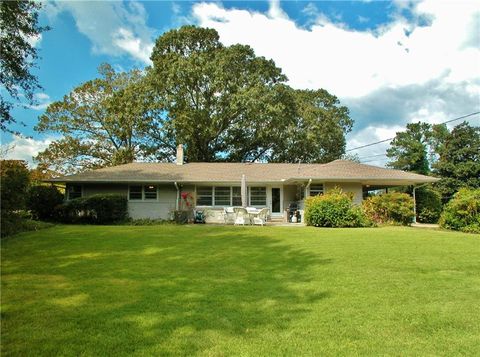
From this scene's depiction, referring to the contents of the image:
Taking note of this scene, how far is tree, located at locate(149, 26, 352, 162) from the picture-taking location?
106ft

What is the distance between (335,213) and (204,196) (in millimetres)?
9616

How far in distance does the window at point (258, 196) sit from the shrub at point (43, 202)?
11787mm

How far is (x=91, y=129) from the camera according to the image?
37.9m

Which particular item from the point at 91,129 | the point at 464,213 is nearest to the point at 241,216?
the point at 464,213

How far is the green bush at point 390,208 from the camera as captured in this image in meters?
18.7

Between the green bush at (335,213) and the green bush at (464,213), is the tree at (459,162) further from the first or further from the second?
the green bush at (335,213)

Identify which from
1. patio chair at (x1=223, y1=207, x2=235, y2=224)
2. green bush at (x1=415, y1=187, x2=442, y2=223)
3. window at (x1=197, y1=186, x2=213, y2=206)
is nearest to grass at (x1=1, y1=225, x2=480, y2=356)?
patio chair at (x1=223, y1=207, x2=235, y2=224)

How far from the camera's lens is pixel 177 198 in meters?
22.8

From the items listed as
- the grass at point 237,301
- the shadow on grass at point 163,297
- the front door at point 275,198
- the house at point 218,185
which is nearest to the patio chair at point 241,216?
the house at point 218,185

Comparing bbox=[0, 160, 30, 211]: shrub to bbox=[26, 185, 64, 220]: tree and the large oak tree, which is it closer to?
bbox=[26, 185, 64, 220]: tree

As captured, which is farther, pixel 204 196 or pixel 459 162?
pixel 459 162

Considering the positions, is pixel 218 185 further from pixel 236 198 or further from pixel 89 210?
pixel 89 210

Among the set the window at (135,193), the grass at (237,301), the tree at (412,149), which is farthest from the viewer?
the tree at (412,149)

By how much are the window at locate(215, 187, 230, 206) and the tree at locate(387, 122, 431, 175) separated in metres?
25.3
